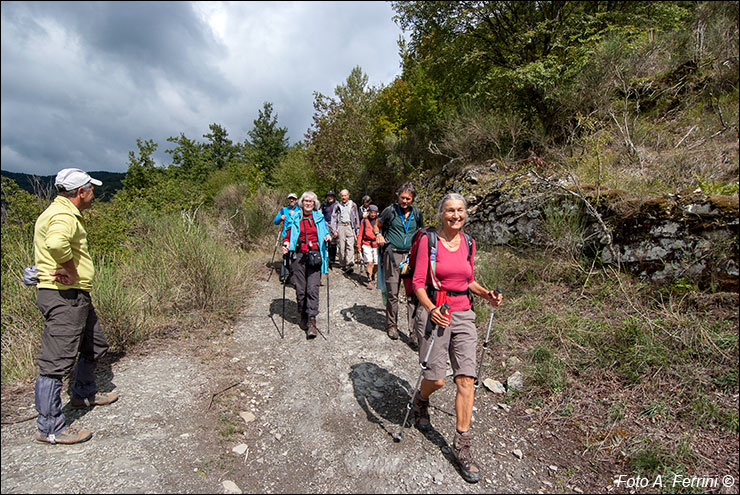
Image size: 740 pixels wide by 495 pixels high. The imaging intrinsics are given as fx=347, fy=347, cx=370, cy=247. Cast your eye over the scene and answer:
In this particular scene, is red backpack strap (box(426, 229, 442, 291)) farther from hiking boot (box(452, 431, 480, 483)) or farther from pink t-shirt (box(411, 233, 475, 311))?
hiking boot (box(452, 431, 480, 483))

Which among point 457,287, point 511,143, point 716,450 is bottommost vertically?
point 716,450

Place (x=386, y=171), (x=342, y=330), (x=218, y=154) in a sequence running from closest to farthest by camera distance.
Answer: (x=342, y=330)
(x=386, y=171)
(x=218, y=154)

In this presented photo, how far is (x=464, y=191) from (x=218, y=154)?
5238 centimetres

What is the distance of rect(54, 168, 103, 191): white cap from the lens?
9.50 ft

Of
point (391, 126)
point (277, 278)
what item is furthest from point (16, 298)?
point (391, 126)

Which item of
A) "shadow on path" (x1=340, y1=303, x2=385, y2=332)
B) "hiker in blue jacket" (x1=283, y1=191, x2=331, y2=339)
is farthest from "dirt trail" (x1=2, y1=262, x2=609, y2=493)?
"shadow on path" (x1=340, y1=303, x2=385, y2=332)

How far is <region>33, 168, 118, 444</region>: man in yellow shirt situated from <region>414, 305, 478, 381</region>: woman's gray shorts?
9.44 ft

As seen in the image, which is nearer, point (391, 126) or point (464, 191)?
point (464, 191)

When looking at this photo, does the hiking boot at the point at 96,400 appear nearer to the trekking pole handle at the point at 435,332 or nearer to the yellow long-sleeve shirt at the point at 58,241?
the yellow long-sleeve shirt at the point at 58,241

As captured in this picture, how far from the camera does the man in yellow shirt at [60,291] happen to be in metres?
2.70

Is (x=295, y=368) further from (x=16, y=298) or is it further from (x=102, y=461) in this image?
(x=16, y=298)

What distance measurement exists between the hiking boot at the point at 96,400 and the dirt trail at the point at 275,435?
6 cm

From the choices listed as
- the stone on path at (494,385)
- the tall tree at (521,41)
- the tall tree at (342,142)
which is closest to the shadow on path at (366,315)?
the stone on path at (494,385)

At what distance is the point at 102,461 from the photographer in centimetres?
255
